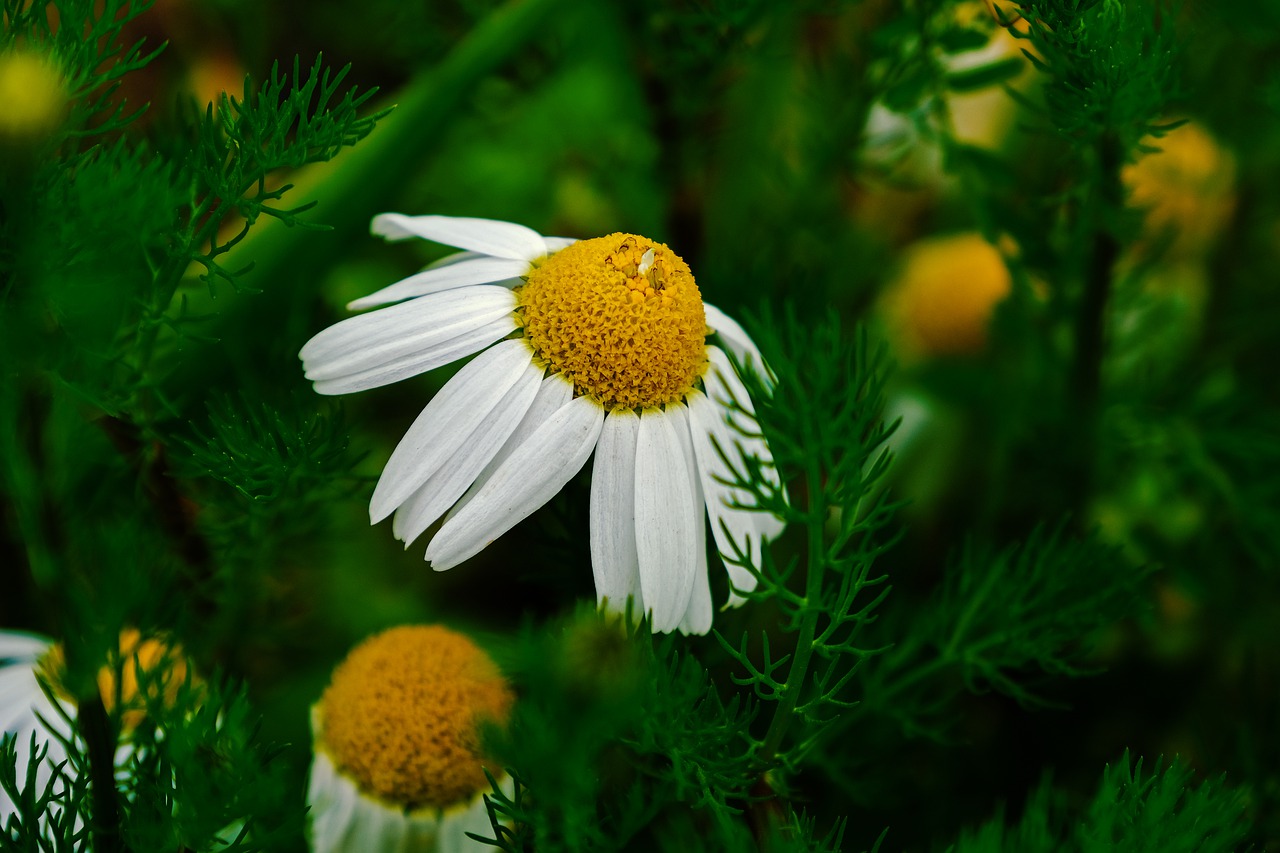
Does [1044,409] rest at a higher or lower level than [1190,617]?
higher

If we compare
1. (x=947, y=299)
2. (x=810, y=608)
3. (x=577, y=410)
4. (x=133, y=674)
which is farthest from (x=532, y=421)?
(x=947, y=299)

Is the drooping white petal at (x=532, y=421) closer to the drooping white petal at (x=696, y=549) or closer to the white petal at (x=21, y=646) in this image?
the drooping white petal at (x=696, y=549)

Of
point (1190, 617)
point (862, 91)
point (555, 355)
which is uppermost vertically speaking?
point (862, 91)

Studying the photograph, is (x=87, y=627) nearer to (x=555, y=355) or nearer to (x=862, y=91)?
(x=555, y=355)

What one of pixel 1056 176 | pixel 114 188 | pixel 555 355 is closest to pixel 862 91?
pixel 1056 176

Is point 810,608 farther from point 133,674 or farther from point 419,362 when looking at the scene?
point 133,674
